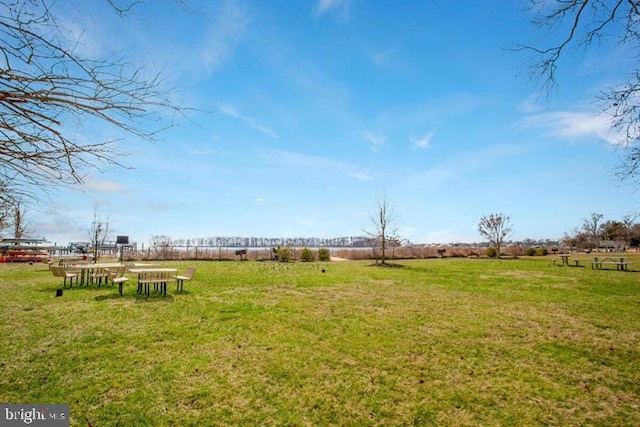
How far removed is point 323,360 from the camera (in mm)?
5359

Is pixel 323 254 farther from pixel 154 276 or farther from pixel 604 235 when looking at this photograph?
pixel 604 235

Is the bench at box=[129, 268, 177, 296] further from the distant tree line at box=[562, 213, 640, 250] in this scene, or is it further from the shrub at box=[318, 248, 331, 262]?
the distant tree line at box=[562, 213, 640, 250]

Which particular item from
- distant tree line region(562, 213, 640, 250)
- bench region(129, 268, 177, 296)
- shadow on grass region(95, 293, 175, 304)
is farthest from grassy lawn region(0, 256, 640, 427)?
distant tree line region(562, 213, 640, 250)

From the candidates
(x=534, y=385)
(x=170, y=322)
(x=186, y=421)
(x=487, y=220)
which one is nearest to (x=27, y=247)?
(x=170, y=322)

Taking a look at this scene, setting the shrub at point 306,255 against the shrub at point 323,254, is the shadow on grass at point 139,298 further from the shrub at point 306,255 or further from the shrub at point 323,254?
the shrub at point 323,254

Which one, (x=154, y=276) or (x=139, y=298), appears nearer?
(x=139, y=298)

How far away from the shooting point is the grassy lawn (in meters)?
A: 3.93

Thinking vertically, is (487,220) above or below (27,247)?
above

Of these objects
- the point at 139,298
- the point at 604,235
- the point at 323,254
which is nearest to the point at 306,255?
the point at 323,254

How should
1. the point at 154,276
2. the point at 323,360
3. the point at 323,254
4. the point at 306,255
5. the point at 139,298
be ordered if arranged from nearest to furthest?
the point at 323,360 < the point at 139,298 < the point at 154,276 < the point at 306,255 < the point at 323,254

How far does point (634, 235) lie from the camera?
55.8 metres

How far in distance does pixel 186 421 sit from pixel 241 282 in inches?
408

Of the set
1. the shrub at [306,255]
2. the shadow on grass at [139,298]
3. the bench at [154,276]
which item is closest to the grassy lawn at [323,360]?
the shadow on grass at [139,298]

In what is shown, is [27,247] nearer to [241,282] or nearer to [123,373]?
[241,282]
